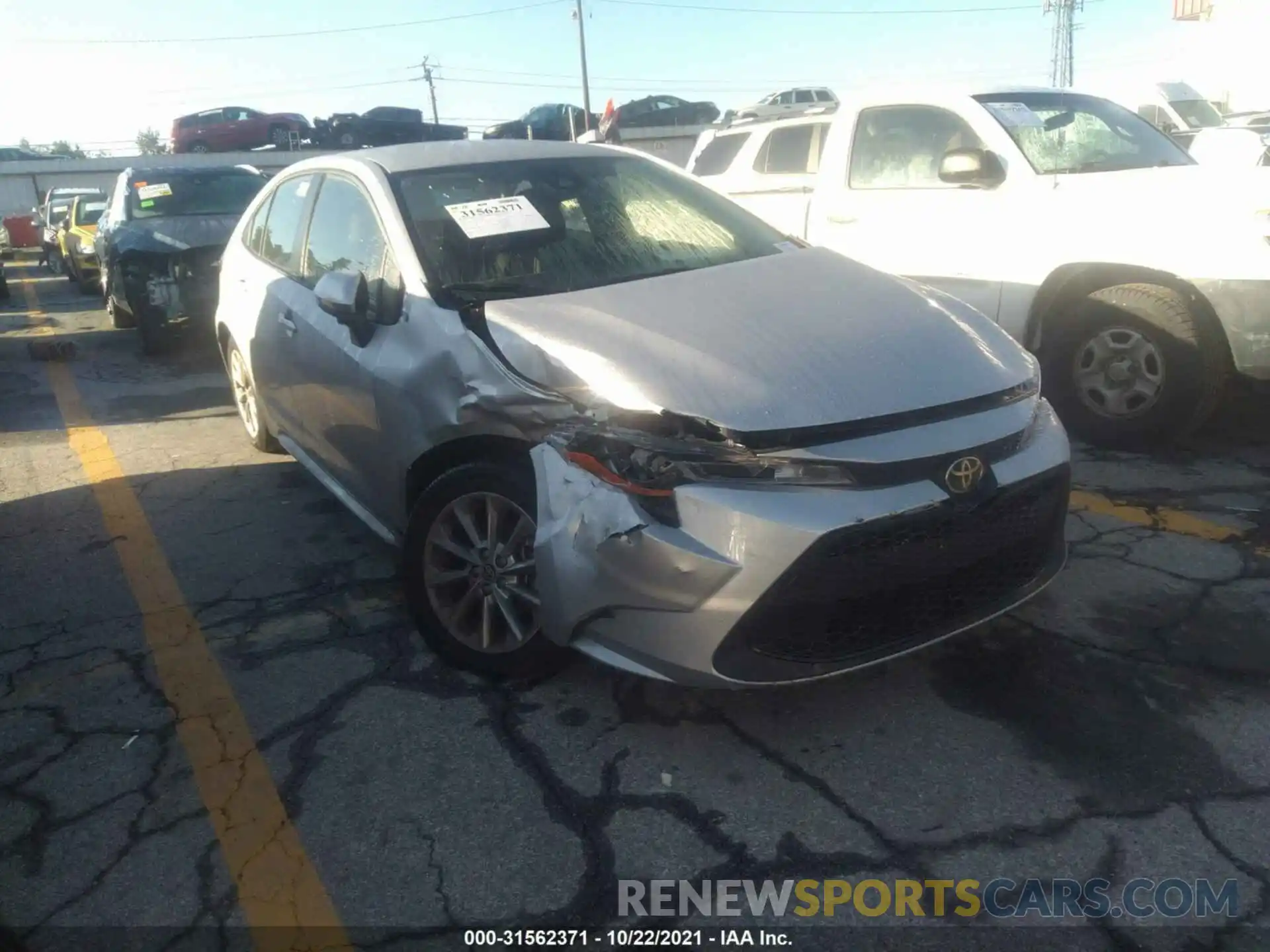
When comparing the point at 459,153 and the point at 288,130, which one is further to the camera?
the point at 288,130

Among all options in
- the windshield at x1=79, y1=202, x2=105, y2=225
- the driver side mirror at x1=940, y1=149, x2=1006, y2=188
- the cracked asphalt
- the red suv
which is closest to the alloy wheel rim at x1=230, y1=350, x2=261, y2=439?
the cracked asphalt

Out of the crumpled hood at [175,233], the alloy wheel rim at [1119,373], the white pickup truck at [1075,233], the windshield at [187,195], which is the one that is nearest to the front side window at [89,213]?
the windshield at [187,195]

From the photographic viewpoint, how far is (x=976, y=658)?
3.15 m

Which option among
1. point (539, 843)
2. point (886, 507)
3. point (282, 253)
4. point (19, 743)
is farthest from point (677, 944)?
point (282, 253)

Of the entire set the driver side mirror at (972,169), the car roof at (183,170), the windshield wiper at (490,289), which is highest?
the car roof at (183,170)

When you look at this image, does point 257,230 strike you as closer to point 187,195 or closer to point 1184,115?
point 187,195

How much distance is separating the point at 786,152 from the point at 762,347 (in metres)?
5.87

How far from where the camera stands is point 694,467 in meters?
2.45

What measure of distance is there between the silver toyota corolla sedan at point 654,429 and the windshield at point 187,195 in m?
6.44

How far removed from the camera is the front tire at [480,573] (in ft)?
9.61

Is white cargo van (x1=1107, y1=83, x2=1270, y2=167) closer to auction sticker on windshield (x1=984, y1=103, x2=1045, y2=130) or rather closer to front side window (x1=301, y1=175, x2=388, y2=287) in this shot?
auction sticker on windshield (x1=984, y1=103, x2=1045, y2=130)

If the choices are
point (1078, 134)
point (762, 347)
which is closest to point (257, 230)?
point (762, 347)

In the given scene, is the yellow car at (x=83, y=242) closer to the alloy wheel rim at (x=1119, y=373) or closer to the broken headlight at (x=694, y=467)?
the alloy wheel rim at (x=1119, y=373)

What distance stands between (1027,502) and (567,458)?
127cm
